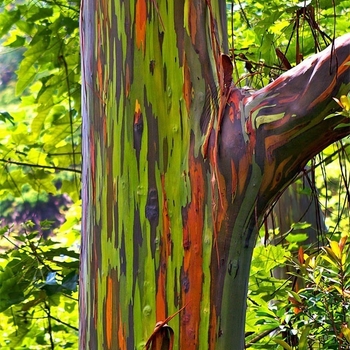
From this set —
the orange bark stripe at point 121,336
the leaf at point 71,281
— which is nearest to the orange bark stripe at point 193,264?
the orange bark stripe at point 121,336

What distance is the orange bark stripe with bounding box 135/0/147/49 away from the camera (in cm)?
109

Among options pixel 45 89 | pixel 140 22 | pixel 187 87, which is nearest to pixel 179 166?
pixel 187 87

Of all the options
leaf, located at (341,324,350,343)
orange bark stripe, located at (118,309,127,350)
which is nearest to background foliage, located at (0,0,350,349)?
leaf, located at (341,324,350,343)

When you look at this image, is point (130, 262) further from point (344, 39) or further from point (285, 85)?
point (344, 39)

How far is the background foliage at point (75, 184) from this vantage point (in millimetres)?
1248

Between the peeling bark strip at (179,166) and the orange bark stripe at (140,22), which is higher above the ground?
the orange bark stripe at (140,22)

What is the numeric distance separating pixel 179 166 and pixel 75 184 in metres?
1.36

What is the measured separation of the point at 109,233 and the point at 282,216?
6.47 feet

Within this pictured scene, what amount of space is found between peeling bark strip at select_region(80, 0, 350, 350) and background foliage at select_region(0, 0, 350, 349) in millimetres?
201

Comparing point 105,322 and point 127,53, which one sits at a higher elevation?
point 127,53

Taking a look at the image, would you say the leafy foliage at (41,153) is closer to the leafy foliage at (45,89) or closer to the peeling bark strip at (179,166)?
the leafy foliage at (45,89)

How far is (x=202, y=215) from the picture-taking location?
3.37 ft

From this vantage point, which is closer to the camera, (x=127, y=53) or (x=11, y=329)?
(x=127, y=53)

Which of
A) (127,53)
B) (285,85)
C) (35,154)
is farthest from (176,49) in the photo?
(35,154)
